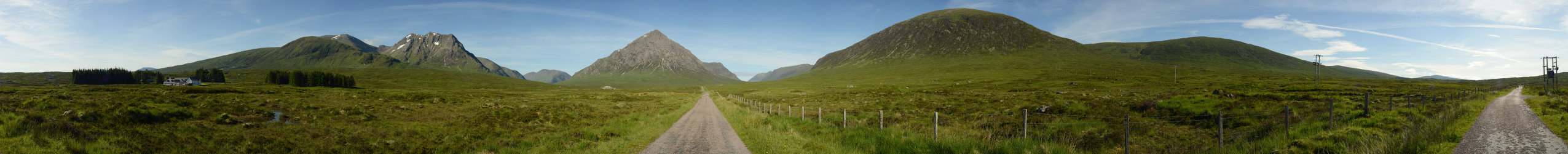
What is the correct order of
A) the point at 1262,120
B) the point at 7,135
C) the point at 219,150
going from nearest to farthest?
the point at 7,135
the point at 219,150
the point at 1262,120

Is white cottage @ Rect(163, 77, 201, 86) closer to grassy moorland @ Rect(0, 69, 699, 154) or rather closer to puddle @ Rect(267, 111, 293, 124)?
grassy moorland @ Rect(0, 69, 699, 154)

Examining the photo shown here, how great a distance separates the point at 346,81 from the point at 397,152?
205 m

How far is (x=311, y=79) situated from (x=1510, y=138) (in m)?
218

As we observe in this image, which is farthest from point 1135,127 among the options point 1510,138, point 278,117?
point 278,117

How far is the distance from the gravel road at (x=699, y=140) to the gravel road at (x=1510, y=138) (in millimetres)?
17149

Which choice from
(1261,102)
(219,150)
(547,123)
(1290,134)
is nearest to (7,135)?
(219,150)

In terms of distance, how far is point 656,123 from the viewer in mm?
24375

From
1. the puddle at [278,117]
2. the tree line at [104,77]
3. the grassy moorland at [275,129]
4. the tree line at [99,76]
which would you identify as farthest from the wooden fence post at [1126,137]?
the tree line at [99,76]

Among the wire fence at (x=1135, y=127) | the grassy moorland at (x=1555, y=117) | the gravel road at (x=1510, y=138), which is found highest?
the grassy moorland at (x=1555, y=117)

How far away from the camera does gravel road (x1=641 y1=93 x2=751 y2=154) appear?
1468 cm

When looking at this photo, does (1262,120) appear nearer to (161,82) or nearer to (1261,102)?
(1261,102)

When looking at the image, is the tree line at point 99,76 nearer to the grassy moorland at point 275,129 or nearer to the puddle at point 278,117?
the grassy moorland at point 275,129

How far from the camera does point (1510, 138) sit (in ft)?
45.4

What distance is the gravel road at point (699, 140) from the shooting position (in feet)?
48.2
